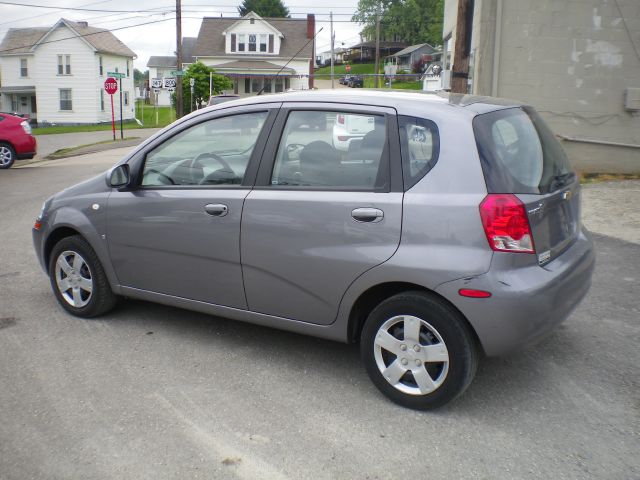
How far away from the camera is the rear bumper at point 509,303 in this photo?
11.0 feet

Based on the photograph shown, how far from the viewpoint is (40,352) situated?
14.8 feet

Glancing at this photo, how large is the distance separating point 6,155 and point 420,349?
56.1ft

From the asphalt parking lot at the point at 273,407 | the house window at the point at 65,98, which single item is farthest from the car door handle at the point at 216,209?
the house window at the point at 65,98

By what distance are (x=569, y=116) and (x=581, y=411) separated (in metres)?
10.5

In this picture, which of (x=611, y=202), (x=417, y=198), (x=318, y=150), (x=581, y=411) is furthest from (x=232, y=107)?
(x=611, y=202)

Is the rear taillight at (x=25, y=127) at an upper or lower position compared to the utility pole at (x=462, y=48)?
lower

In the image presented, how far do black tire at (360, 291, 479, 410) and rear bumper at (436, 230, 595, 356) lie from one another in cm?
10

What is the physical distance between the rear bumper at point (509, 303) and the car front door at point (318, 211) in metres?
0.52

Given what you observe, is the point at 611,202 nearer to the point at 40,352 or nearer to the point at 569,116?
the point at 569,116

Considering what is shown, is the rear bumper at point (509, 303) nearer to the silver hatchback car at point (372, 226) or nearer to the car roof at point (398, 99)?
the silver hatchback car at point (372, 226)

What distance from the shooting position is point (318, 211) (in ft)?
12.7

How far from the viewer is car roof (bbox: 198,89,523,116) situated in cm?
375

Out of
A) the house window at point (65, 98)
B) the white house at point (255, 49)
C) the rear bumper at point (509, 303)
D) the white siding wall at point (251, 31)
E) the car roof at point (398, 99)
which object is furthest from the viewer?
the white siding wall at point (251, 31)

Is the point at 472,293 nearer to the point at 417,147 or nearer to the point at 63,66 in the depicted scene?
the point at 417,147
